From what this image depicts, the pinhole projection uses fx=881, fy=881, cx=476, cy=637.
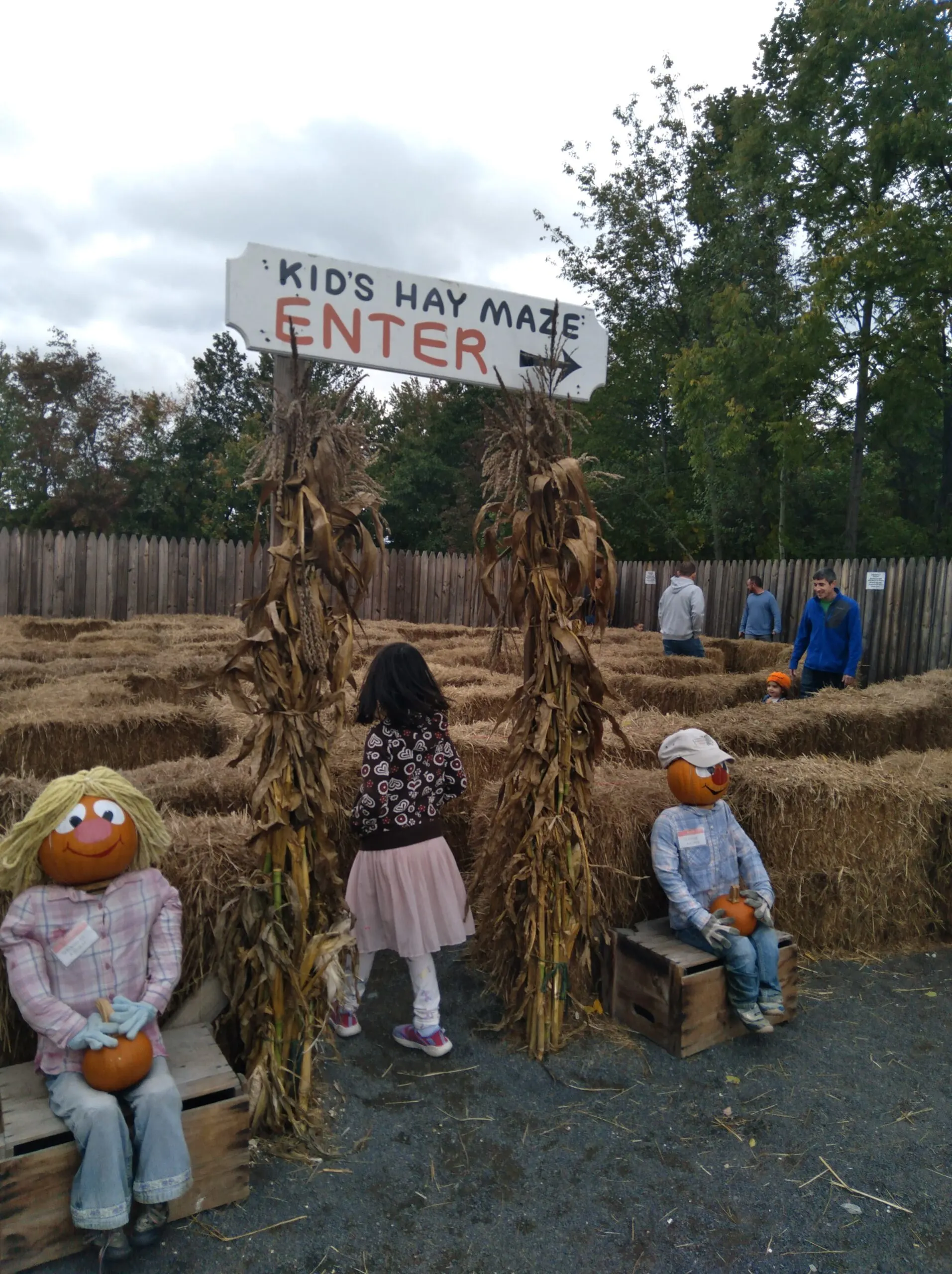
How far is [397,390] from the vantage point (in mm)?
36156

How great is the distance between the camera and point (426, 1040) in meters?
3.13

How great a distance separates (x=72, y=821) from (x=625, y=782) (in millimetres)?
2476

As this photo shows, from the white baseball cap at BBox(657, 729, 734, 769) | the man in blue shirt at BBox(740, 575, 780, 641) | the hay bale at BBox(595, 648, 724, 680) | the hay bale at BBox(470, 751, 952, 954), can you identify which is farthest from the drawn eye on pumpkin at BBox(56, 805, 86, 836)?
the man in blue shirt at BBox(740, 575, 780, 641)

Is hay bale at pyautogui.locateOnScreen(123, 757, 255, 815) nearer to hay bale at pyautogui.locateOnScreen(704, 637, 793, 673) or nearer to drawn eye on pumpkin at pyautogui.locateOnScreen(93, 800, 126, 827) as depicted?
drawn eye on pumpkin at pyautogui.locateOnScreen(93, 800, 126, 827)

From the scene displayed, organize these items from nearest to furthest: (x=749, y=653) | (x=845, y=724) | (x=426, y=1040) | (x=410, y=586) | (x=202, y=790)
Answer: (x=426, y=1040), (x=202, y=790), (x=845, y=724), (x=749, y=653), (x=410, y=586)

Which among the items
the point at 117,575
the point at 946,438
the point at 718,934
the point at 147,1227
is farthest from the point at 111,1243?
the point at 946,438

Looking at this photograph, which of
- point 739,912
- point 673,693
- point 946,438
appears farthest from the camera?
point 946,438

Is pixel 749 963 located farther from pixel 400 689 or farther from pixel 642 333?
pixel 642 333

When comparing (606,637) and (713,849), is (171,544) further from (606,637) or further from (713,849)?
(713,849)

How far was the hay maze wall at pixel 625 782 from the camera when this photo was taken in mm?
3301

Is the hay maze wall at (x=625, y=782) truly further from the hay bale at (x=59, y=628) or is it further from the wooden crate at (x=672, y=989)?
the hay bale at (x=59, y=628)

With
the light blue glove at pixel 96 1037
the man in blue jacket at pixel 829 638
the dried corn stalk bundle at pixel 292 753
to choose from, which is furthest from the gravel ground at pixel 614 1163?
the man in blue jacket at pixel 829 638

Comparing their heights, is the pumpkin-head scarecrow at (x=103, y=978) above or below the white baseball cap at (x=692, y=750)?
below

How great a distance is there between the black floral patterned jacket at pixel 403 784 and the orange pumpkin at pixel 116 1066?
112cm
